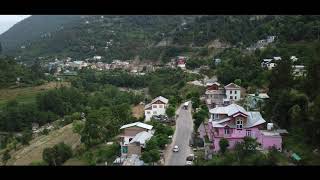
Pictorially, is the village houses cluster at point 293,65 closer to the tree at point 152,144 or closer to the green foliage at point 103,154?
the tree at point 152,144

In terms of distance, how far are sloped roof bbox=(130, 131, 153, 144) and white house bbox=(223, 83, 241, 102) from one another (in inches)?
83.6

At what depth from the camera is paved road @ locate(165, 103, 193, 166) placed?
604 cm

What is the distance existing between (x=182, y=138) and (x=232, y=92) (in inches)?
73.8

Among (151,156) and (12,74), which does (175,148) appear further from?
(12,74)

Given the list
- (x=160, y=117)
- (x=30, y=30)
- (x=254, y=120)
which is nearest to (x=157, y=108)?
(x=160, y=117)

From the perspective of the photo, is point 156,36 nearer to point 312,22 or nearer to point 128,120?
point 312,22

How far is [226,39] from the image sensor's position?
1581 centimetres

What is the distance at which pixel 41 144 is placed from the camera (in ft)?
31.6

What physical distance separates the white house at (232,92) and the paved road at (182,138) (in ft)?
2.87

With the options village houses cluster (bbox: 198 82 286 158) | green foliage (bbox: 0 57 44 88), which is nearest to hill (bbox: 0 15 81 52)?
green foliage (bbox: 0 57 44 88)

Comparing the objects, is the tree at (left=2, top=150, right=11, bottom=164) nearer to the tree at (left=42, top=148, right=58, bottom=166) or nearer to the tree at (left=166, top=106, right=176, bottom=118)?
the tree at (left=42, top=148, right=58, bottom=166)
